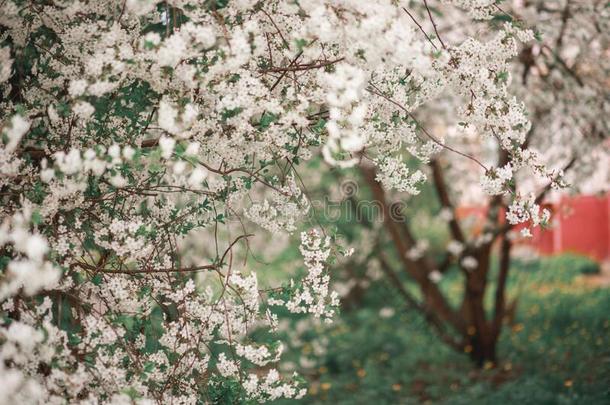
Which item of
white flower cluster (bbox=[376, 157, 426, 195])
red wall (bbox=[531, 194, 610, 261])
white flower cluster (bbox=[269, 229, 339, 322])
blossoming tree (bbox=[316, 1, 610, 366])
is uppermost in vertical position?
red wall (bbox=[531, 194, 610, 261])

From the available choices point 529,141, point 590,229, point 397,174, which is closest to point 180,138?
point 397,174

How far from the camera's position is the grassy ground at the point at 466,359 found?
5137 millimetres

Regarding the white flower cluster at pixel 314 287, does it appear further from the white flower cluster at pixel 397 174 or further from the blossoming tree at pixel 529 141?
the blossoming tree at pixel 529 141

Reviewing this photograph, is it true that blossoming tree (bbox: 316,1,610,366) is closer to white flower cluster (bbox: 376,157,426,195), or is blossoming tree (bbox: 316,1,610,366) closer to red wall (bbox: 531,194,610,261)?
white flower cluster (bbox: 376,157,426,195)

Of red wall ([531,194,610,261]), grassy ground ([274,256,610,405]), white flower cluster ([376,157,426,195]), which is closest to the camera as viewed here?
white flower cluster ([376,157,426,195])

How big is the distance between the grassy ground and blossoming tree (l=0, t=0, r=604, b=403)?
291cm

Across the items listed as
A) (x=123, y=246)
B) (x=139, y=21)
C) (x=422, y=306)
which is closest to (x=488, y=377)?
(x=422, y=306)

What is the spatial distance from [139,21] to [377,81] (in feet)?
4.06

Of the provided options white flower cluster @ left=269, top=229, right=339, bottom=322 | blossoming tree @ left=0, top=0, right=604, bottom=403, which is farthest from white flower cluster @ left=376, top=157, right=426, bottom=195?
white flower cluster @ left=269, top=229, right=339, bottom=322

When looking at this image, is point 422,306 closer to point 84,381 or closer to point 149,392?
point 149,392

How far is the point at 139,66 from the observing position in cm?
255

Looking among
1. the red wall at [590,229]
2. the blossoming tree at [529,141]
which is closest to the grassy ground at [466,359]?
the blossoming tree at [529,141]

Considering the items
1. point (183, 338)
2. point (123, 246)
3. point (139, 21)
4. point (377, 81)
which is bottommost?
point (183, 338)

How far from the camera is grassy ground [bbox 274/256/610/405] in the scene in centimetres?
514
